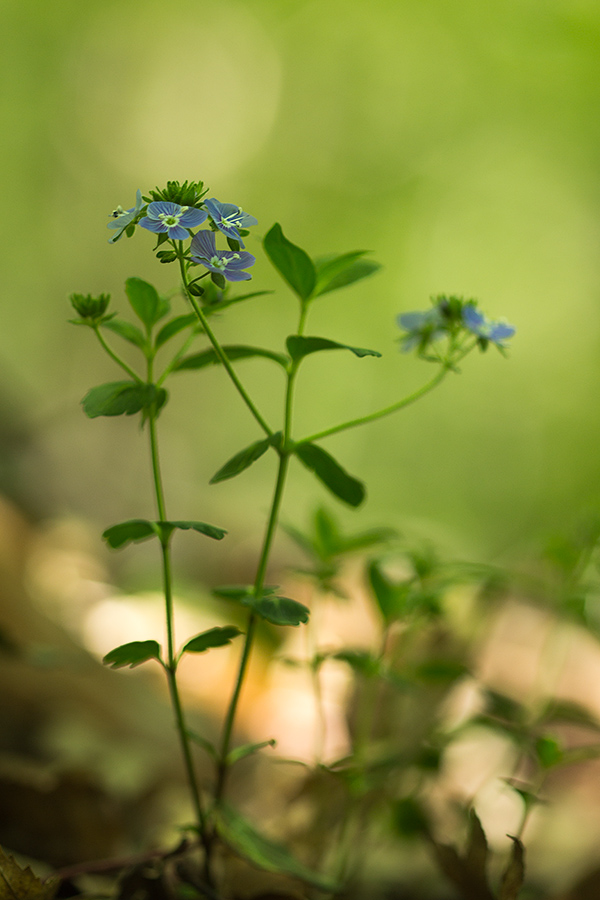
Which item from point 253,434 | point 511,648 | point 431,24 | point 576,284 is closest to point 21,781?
point 511,648

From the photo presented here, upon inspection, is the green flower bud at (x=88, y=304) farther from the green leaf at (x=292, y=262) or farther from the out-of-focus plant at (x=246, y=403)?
the green leaf at (x=292, y=262)

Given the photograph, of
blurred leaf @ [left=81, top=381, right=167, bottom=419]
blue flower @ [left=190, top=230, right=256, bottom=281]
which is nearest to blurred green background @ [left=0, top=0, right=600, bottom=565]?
blurred leaf @ [left=81, top=381, right=167, bottom=419]

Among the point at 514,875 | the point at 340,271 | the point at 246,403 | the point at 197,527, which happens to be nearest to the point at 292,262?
the point at 340,271

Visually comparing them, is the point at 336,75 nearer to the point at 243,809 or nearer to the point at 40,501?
the point at 40,501

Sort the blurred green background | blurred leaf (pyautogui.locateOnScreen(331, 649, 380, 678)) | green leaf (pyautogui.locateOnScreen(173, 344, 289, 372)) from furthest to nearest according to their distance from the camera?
the blurred green background, blurred leaf (pyautogui.locateOnScreen(331, 649, 380, 678)), green leaf (pyautogui.locateOnScreen(173, 344, 289, 372))

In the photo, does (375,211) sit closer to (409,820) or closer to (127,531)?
(409,820)

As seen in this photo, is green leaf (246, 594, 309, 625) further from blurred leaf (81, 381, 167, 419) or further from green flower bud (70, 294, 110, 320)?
green flower bud (70, 294, 110, 320)
